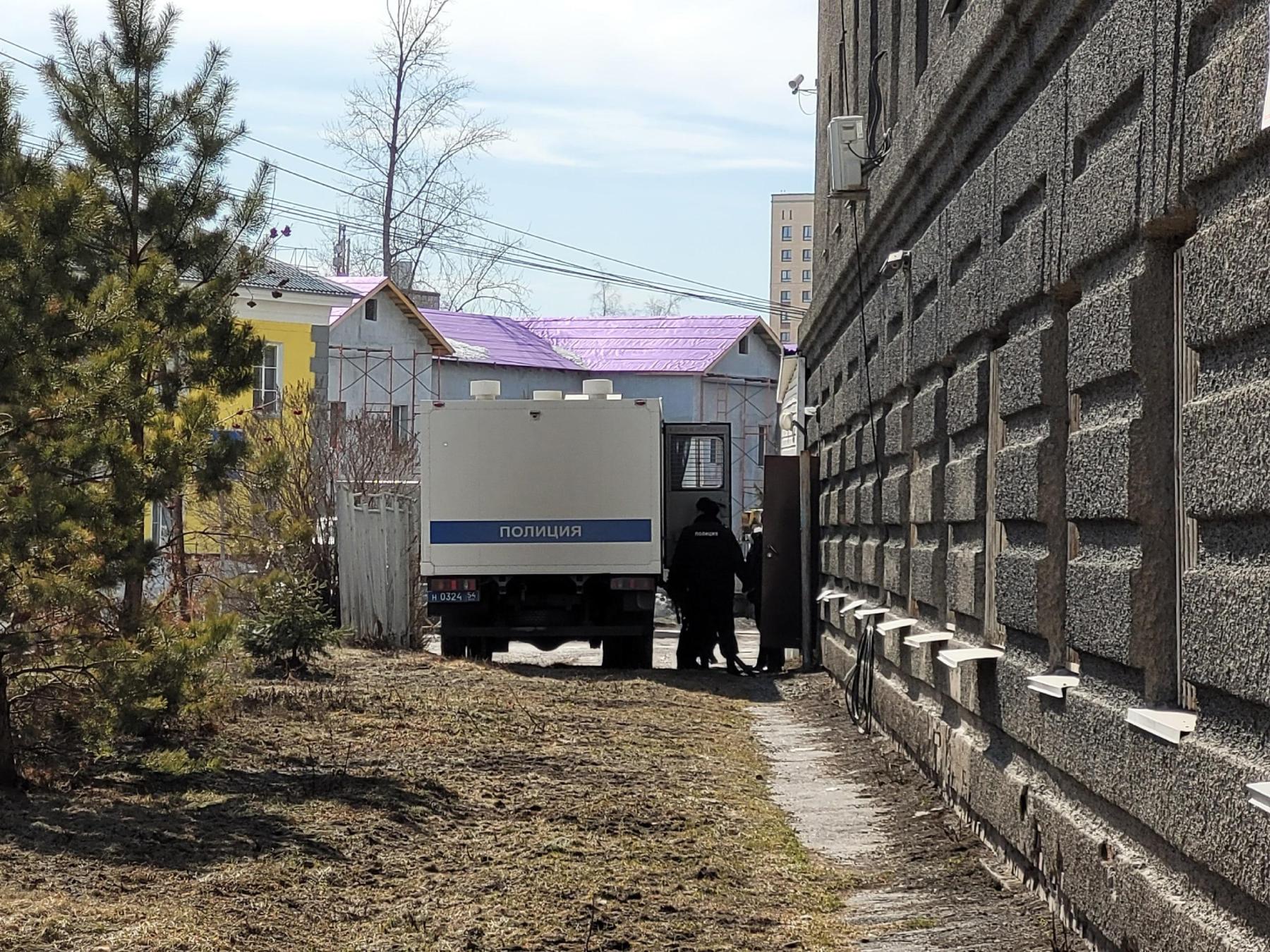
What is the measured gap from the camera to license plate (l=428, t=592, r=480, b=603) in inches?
727

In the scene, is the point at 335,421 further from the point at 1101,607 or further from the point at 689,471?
the point at 1101,607

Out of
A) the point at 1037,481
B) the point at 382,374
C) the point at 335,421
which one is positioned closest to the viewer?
the point at 1037,481

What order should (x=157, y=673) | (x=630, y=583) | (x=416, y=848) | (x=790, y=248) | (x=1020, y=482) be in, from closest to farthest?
(x=1020, y=482) → (x=416, y=848) → (x=157, y=673) → (x=630, y=583) → (x=790, y=248)

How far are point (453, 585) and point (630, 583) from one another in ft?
5.97

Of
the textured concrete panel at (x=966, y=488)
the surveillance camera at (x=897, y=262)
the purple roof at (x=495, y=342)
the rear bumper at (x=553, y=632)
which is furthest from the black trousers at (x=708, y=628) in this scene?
the purple roof at (x=495, y=342)

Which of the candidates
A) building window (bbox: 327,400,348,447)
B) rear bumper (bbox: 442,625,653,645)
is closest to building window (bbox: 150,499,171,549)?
rear bumper (bbox: 442,625,653,645)

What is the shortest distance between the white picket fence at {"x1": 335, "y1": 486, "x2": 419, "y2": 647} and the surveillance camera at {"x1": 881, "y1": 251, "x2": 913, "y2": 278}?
9.98m

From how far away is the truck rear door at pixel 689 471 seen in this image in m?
20.9

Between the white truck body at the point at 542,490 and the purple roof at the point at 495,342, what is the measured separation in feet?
117

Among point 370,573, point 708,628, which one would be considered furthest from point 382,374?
point 708,628

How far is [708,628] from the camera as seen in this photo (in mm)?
18797

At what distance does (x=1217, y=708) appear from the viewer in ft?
14.4

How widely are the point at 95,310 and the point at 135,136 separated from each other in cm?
243

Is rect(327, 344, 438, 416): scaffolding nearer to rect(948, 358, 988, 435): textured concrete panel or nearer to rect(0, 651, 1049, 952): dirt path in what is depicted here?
rect(0, 651, 1049, 952): dirt path
